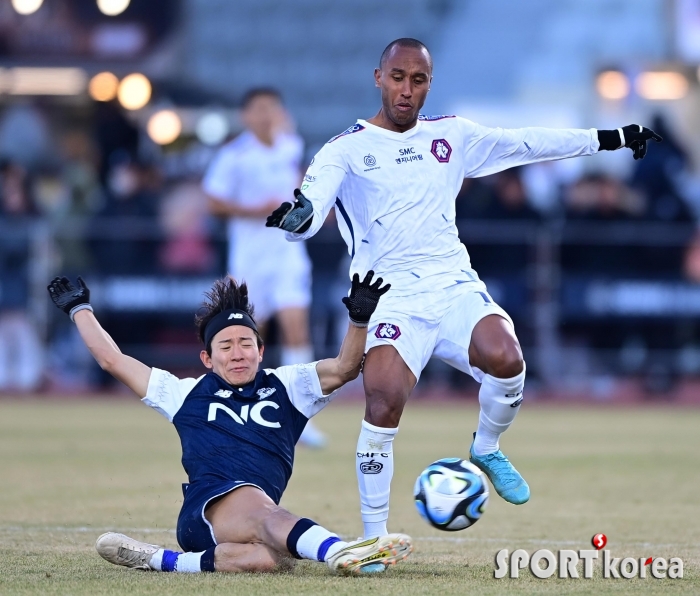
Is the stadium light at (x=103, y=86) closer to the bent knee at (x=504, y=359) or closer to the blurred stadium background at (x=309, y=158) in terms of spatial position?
the blurred stadium background at (x=309, y=158)

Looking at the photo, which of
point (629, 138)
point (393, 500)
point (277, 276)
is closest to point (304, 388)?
point (629, 138)

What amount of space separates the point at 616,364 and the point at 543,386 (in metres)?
0.94

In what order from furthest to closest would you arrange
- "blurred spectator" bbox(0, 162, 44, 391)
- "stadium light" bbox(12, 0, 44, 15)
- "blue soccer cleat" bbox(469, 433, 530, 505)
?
"stadium light" bbox(12, 0, 44, 15), "blurred spectator" bbox(0, 162, 44, 391), "blue soccer cleat" bbox(469, 433, 530, 505)

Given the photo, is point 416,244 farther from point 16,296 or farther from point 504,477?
point 16,296


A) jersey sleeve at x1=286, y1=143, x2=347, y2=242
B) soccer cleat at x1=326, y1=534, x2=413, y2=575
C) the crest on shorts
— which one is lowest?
soccer cleat at x1=326, y1=534, x2=413, y2=575

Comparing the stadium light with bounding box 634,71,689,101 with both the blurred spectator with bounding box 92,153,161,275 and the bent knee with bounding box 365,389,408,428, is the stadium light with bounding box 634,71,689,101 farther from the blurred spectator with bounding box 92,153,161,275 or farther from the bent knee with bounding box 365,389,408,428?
the bent knee with bounding box 365,389,408,428

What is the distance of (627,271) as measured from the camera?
1645 cm

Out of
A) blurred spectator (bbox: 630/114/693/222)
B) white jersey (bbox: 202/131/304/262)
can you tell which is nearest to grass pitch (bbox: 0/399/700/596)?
white jersey (bbox: 202/131/304/262)

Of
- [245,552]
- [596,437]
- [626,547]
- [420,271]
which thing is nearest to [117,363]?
[245,552]

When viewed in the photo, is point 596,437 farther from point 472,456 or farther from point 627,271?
point 472,456

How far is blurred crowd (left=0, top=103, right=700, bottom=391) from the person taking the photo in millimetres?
16422

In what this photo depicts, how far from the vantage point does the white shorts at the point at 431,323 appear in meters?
6.33

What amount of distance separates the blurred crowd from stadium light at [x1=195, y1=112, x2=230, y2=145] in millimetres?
2788

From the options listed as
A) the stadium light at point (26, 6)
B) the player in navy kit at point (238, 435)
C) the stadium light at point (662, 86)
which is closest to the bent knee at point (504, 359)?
the player in navy kit at point (238, 435)
